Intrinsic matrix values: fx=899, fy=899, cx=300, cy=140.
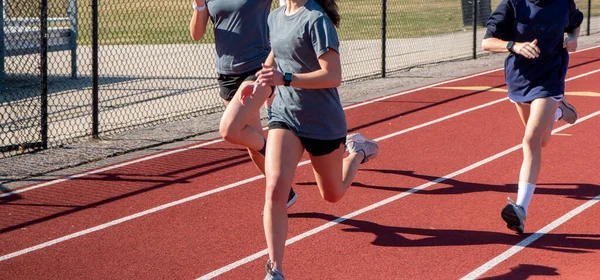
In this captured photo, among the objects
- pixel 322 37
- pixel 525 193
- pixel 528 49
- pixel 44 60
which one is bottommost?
pixel 525 193

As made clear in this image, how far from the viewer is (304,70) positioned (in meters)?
5.22

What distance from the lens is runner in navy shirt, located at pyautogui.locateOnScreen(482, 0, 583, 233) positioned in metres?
6.40

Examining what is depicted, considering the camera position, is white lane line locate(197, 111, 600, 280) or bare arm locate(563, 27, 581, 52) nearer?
white lane line locate(197, 111, 600, 280)

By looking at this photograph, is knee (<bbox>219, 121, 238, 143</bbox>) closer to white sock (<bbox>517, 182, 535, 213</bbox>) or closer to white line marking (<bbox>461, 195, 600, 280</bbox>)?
white line marking (<bbox>461, 195, 600, 280</bbox>)

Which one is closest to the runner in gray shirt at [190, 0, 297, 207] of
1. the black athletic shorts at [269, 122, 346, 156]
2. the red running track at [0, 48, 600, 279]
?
the red running track at [0, 48, 600, 279]

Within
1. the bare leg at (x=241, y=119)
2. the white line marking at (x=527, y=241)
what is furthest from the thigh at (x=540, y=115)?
the bare leg at (x=241, y=119)

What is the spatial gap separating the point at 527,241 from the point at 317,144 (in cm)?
192

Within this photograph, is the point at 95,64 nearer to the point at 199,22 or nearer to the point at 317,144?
the point at 199,22

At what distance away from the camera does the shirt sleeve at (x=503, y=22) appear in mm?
6562

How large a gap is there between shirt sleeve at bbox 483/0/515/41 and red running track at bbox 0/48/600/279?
56.0 inches

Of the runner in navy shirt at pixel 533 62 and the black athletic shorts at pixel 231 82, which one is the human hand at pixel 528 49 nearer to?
the runner in navy shirt at pixel 533 62

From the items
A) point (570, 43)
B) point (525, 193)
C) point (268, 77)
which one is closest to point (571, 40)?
point (570, 43)

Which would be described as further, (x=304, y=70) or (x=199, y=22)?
(x=199, y=22)

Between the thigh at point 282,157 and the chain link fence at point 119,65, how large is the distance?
5140 mm
